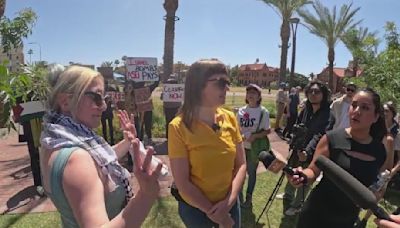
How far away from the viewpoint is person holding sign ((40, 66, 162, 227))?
138cm

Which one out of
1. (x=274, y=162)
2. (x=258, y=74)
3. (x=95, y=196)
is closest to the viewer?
(x=95, y=196)

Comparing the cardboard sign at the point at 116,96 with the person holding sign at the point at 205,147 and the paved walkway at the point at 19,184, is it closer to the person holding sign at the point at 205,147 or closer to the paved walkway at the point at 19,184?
the paved walkway at the point at 19,184

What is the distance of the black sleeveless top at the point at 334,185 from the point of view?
265cm

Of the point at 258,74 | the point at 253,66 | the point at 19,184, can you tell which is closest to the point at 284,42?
the point at 19,184

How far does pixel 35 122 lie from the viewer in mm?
5594

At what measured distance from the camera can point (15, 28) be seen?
5.25 metres

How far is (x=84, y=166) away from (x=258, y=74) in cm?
10733

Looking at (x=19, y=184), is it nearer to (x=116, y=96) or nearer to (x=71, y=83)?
(x=116, y=96)

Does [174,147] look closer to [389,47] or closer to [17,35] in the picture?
[17,35]

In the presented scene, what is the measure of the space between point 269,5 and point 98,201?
85.8 ft

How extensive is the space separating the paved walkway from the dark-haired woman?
50.1 inches

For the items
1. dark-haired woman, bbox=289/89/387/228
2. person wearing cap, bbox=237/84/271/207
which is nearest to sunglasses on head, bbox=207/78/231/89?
dark-haired woman, bbox=289/89/387/228

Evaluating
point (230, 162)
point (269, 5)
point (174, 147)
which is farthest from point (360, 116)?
point (269, 5)

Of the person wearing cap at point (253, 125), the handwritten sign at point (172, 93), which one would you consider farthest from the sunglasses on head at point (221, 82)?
the handwritten sign at point (172, 93)
